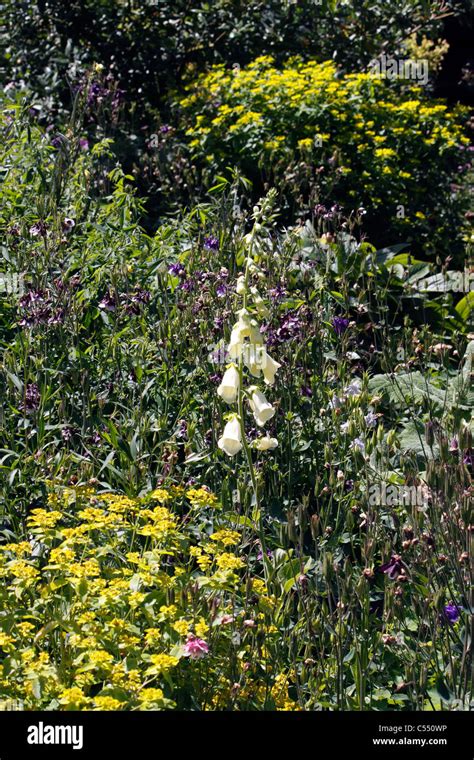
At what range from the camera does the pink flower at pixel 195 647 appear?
2.21 meters

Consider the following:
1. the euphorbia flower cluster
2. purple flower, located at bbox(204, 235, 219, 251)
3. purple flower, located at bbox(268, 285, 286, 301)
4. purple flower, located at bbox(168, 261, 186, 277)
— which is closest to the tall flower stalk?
the euphorbia flower cluster

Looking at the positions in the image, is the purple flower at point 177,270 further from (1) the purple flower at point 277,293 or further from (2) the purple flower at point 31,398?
(2) the purple flower at point 31,398

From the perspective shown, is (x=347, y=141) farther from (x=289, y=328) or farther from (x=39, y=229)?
(x=289, y=328)

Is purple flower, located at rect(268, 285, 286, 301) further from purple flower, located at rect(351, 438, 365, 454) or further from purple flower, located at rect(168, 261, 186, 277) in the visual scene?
purple flower, located at rect(351, 438, 365, 454)

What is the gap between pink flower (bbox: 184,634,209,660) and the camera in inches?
87.0

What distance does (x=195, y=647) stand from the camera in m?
2.21

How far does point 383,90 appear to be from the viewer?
22.6 feet

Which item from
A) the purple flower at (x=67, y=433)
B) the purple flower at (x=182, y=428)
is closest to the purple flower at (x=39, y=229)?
the purple flower at (x=67, y=433)

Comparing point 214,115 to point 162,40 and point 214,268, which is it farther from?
point 214,268

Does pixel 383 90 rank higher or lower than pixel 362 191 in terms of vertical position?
higher

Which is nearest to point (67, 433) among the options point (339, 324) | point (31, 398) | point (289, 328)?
point (31, 398)
